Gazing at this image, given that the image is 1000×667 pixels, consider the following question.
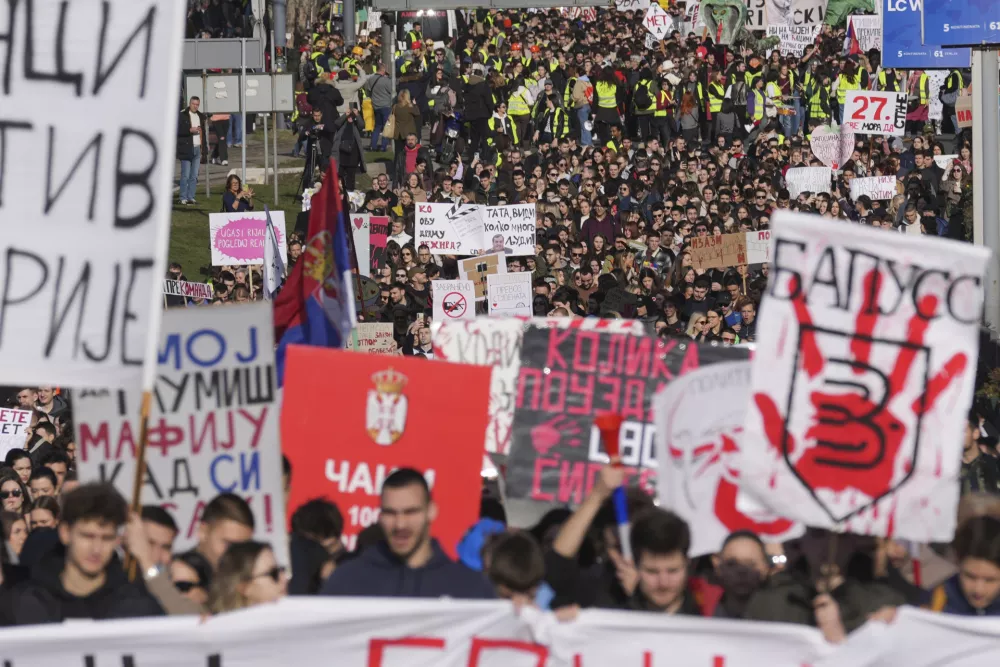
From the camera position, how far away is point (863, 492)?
5816 millimetres

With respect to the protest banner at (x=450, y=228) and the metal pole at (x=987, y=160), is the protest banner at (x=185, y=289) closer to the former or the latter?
the protest banner at (x=450, y=228)

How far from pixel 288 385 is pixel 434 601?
2.20m

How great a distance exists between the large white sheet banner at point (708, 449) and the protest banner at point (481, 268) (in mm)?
12090

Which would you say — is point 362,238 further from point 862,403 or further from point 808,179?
point 862,403

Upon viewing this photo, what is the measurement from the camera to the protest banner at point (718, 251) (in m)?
19.6

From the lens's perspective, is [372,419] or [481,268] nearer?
[372,419]

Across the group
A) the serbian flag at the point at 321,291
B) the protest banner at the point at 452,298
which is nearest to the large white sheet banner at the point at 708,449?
the serbian flag at the point at 321,291

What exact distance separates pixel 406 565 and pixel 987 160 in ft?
41.8

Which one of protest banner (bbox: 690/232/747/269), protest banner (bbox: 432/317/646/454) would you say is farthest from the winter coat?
protest banner (bbox: 690/232/747/269)

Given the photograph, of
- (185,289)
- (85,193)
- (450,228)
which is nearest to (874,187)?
(450,228)

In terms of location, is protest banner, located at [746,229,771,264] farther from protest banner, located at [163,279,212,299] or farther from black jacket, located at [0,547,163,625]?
black jacket, located at [0,547,163,625]

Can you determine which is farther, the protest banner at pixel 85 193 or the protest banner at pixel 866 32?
the protest banner at pixel 866 32

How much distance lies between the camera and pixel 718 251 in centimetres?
1962

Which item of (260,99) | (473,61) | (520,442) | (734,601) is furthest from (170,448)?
(473,61)
